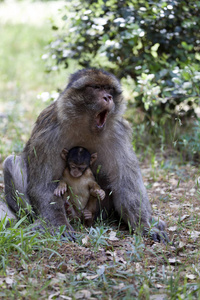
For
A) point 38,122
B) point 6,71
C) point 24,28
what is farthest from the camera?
point 24,28

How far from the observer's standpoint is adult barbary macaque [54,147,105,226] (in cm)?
433

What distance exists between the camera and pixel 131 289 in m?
3.12

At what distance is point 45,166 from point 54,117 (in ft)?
1.62

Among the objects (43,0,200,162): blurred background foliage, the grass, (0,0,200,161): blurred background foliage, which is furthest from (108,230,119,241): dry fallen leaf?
(43,0,200,162): blurred background foliage

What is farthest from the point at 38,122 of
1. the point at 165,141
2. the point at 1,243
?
the point at 165,141

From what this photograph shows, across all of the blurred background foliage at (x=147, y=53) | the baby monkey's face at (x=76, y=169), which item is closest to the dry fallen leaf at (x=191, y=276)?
the baby monkey's face at (x=76, y=169)

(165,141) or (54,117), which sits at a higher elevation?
(54,117)

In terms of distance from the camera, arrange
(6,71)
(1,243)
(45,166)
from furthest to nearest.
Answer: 1. (6,71)
2. (45,166)
3. (1,243)

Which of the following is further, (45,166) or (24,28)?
(24,28)

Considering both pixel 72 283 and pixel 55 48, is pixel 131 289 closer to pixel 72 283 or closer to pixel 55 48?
pixel 72 283

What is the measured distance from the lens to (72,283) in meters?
3.23

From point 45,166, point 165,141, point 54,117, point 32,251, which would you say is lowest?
point 165,141

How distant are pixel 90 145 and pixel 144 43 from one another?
2.82 metres

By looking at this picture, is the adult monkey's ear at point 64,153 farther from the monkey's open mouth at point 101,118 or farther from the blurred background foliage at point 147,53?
the blurred background foliage at point 147,53
